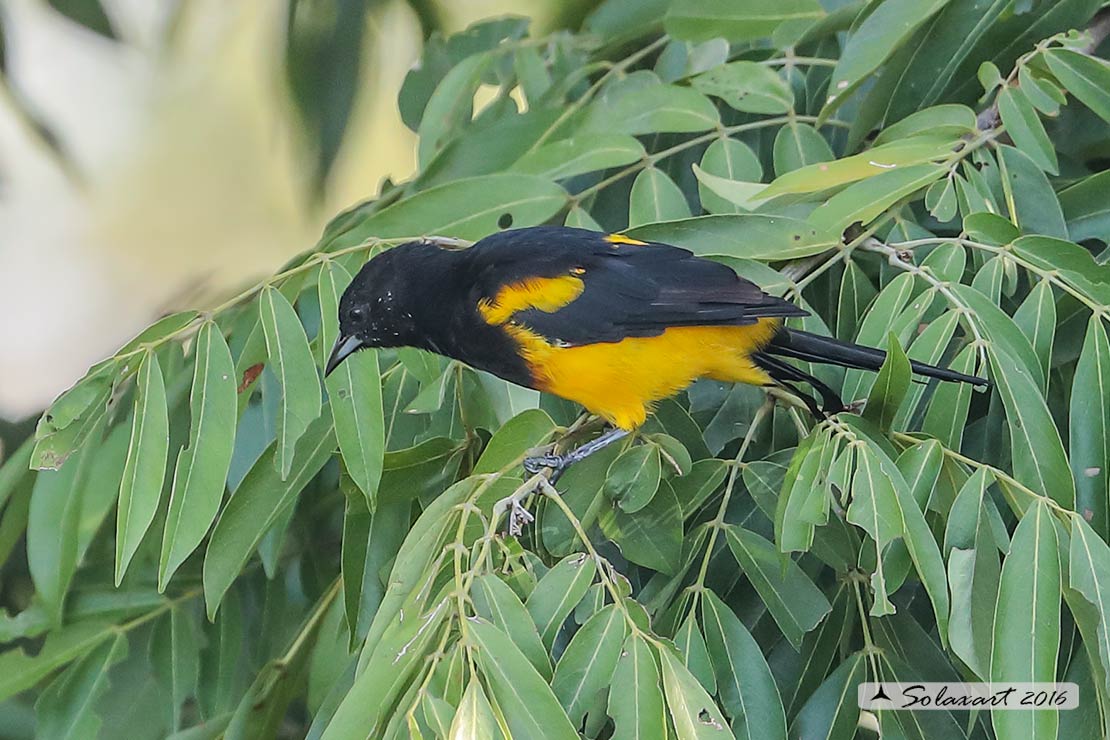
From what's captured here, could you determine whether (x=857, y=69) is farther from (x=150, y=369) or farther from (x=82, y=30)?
(x=82, y=30)

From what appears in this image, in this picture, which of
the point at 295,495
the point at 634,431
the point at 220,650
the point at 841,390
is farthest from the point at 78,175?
the point at 841,390

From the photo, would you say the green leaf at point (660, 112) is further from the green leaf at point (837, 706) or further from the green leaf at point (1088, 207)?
the green leaf at point (837, 706)

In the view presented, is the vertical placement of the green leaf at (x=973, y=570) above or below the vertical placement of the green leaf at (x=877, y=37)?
below

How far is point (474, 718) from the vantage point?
1.26 m

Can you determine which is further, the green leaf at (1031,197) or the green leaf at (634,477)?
the green leaf at (1031,197)

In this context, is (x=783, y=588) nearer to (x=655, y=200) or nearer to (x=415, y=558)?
(x=415, y=558)

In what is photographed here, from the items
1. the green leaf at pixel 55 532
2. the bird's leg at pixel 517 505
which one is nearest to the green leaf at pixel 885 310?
the bird's leg at pixel 517 505

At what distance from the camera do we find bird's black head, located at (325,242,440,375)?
86.6 inches

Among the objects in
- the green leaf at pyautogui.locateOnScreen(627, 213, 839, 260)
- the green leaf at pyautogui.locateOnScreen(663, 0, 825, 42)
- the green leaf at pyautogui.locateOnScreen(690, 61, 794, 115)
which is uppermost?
the green leaf at pyautogui.locateOnScreen(663, 0, 825, 42)

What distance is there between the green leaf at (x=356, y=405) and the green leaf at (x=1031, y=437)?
89 cm

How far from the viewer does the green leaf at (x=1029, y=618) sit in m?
1.39

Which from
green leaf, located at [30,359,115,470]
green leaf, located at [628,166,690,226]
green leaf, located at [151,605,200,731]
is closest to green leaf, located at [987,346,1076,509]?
green leaf, located at [628,166,690,226]

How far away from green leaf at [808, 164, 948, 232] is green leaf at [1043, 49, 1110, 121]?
0.27 metres

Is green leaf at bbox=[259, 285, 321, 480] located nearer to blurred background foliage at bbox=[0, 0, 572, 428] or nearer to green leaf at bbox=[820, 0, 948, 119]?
green leaf at bbox=[820, 0, 948, 119]
